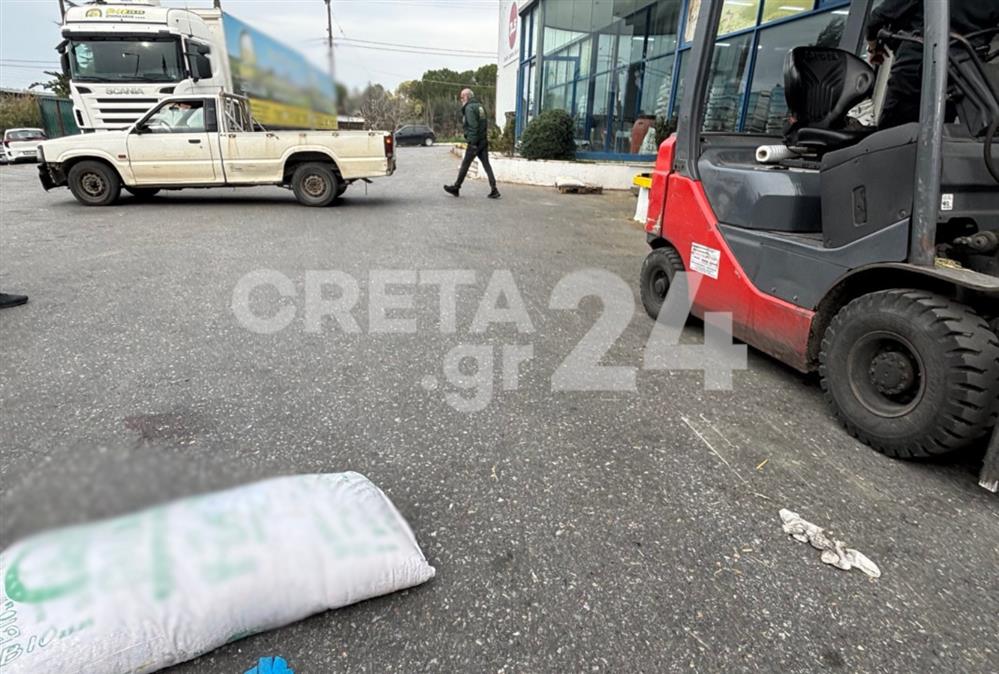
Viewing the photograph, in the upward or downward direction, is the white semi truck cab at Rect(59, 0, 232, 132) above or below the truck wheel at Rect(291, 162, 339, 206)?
above

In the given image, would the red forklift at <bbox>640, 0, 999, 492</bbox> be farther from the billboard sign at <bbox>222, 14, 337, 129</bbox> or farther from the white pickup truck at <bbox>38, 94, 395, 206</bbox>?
the white pickup truck at <bbox>38, 94, 395, 206</bbox>

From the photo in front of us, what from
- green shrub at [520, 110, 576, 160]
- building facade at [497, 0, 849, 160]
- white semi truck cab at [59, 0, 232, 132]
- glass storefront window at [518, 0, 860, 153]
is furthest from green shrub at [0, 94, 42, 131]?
green shrub at [520, 110, 576, 160]

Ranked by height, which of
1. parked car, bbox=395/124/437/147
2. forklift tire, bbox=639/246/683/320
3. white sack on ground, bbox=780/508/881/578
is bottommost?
white sack on ground, bbox=780/508/881/578

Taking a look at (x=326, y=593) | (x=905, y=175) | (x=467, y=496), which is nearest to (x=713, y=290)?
(x=905, y=175)

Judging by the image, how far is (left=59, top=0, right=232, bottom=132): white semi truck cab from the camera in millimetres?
12008

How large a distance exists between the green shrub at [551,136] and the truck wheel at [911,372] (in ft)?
41.3

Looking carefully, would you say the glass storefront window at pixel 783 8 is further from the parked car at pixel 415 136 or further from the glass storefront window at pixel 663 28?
the parked car at pixel 415 136

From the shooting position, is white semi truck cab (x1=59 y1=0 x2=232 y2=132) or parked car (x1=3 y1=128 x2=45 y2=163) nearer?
white semi truck cab (x1=59 y1=0 x2=232 y2=132)

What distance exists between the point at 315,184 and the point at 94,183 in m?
3.82

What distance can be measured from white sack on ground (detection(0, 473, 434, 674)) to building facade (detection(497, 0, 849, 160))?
598 cm

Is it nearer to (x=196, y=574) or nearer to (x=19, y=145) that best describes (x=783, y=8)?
(x=196, y=574)

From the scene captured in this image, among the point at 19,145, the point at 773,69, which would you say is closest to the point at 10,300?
the point at 773,69

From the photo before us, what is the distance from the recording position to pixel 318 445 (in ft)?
9.20

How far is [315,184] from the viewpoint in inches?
405
